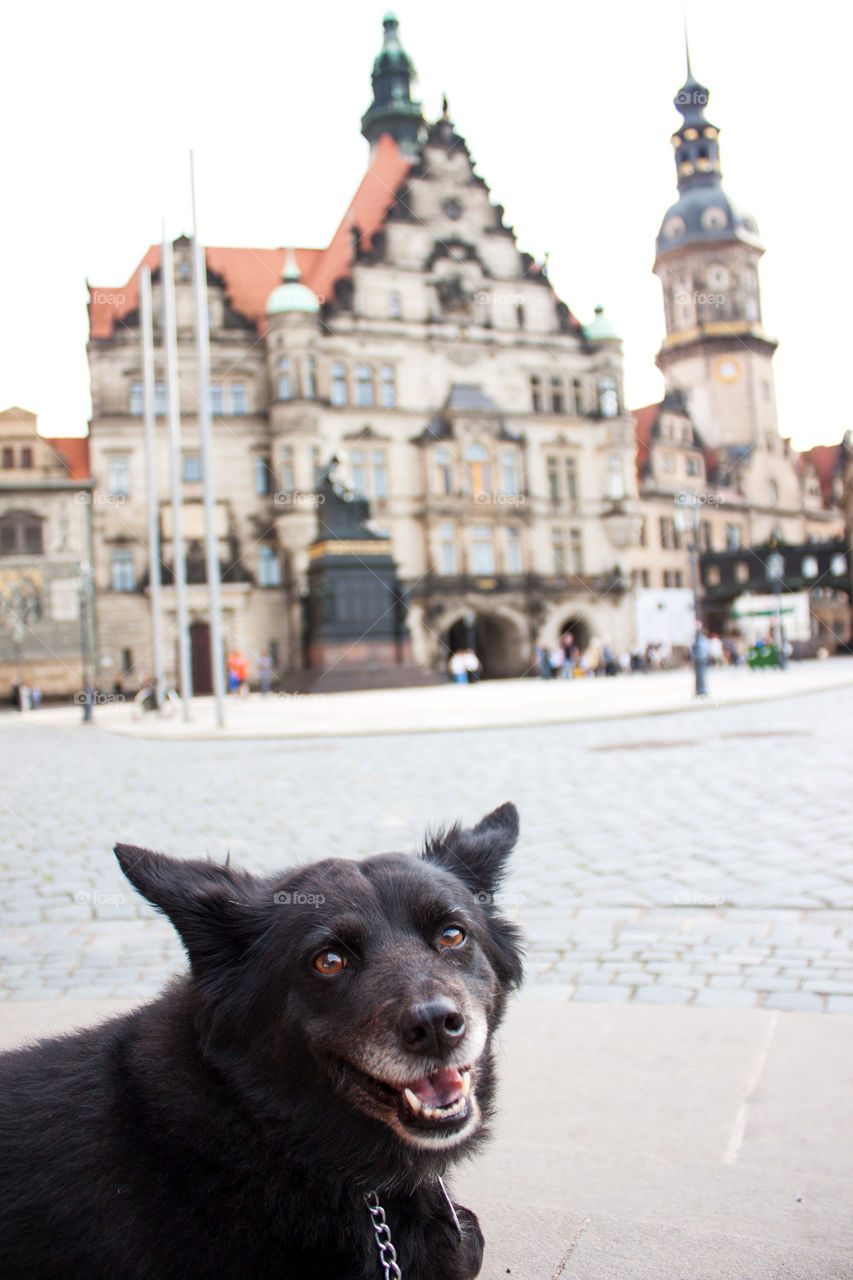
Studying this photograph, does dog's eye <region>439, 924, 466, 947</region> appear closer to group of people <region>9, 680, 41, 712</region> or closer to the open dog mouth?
the open dog mouth

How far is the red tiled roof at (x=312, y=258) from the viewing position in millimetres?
49031

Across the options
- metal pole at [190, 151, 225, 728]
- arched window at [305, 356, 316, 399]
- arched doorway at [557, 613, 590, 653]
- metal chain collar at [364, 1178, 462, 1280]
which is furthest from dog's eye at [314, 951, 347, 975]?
arched doorway at [557, 613, 590, 653]

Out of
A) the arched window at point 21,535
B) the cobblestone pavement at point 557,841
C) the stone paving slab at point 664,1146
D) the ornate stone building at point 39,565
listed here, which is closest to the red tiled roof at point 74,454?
the ornate stone building at point 39,565

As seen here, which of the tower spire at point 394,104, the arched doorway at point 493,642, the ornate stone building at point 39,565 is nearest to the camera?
the ornate stone building at point 39,565

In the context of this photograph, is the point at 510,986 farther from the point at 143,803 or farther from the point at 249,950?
the point at 143,803

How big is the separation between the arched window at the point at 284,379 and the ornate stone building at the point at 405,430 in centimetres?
13

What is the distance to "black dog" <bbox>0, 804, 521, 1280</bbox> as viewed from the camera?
1.89 meters

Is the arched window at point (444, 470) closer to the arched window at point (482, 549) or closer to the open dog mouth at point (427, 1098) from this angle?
the arched window at point (482, 549)

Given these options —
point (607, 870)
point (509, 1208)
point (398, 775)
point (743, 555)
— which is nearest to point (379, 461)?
point (743, 555)

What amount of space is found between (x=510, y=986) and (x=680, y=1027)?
1.59m

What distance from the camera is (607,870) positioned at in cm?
658

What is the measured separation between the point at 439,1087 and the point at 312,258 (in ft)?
184

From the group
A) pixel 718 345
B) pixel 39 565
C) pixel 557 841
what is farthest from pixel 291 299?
pixel 557 841

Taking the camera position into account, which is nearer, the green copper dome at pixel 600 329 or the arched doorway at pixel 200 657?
the arched doorway at pixel 200 657
